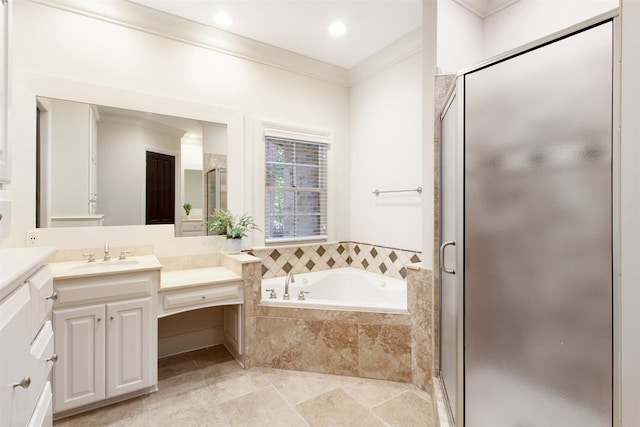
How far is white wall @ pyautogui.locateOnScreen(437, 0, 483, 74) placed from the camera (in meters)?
2.12

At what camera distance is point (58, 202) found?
7.35 feet

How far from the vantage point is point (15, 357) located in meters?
0.81

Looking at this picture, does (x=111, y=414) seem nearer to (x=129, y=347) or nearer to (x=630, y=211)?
(x=129, y=347)

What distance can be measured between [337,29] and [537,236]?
2.52 metres

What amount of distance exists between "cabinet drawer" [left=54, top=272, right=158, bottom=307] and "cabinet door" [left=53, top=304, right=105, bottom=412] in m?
0.06

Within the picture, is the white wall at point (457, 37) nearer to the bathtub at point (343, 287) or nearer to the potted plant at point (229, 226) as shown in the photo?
the bathtub at point (343, 287)

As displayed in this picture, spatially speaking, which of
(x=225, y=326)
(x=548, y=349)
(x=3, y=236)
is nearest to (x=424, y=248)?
(x=548, y=349)

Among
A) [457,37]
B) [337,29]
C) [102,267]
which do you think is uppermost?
[337,29]

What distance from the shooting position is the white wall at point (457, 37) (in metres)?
2.12

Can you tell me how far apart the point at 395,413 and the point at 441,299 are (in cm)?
75

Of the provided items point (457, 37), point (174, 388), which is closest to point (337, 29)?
point (457, 37)

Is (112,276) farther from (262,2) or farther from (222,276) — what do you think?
(262,2)

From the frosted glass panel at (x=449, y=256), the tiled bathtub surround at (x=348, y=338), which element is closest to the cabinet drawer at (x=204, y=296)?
the tiled bathtub surround at (x=348, y=338)

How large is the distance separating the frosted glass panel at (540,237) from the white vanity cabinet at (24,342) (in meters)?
1.50
